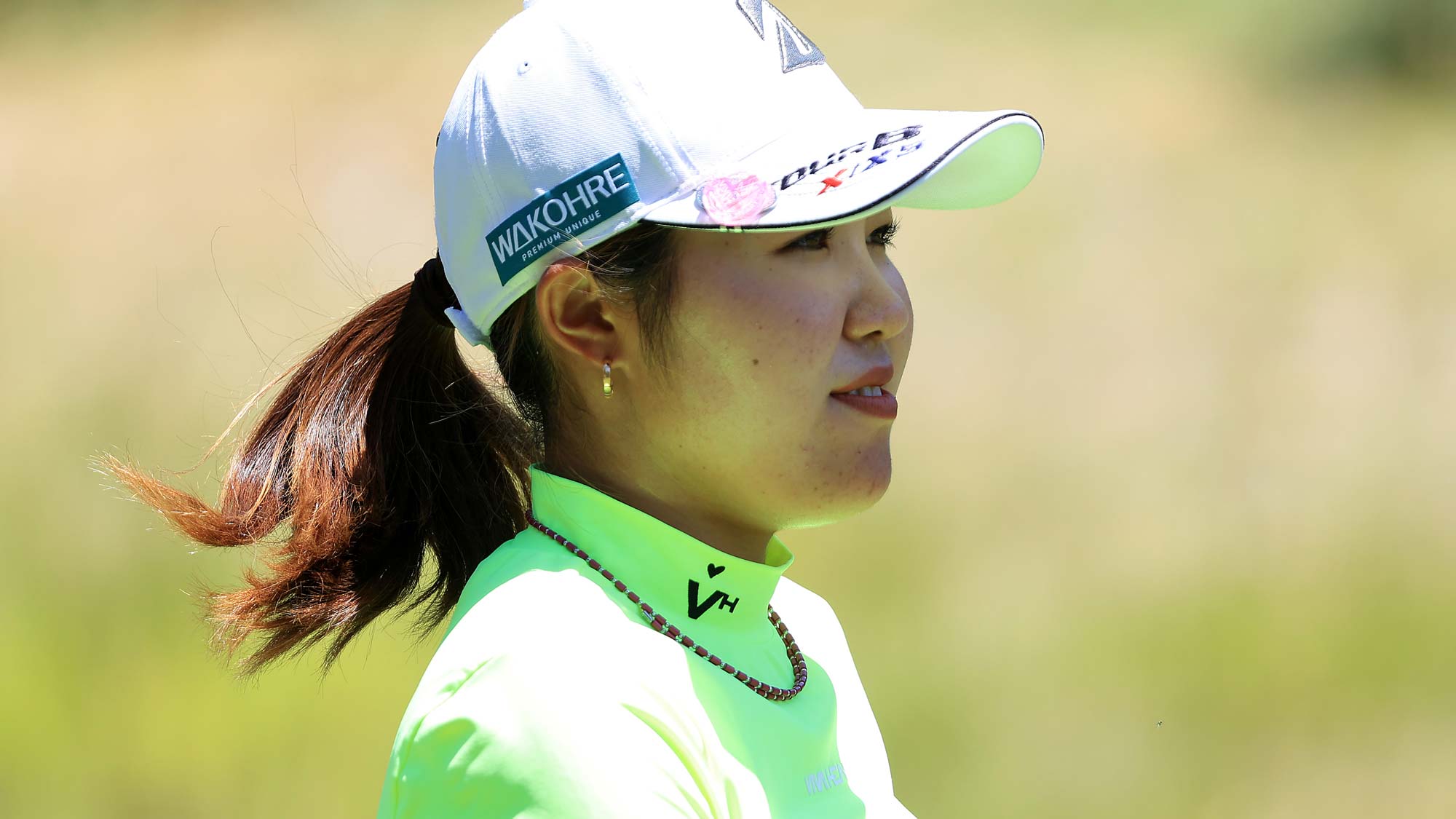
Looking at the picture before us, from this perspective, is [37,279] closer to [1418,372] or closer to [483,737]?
[483,737]

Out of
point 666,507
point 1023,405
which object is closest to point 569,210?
point 666,507

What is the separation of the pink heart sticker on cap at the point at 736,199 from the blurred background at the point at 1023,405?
50.0 inches

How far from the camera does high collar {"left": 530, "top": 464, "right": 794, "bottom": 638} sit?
0.74 metres

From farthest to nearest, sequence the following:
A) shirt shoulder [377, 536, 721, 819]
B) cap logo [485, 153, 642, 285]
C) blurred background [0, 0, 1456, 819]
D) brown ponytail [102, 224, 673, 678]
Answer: blurred background [0, 0, 1456, 819] → brown ponytail [102, 224, 673, 678] → cap logo [485, 153, 642, 285] → shirt shoulder [377, 536, 721, 819]

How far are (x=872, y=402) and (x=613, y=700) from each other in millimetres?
224

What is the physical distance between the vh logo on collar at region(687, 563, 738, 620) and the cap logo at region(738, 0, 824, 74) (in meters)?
0.27

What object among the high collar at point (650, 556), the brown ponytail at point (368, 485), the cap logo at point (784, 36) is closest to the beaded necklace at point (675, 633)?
the high collar at point (650, 556)

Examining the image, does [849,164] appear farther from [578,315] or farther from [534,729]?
[534,729]

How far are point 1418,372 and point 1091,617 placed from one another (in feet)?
2.23

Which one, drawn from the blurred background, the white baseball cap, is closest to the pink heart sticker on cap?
the white baseball cap

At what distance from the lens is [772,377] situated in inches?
28.4

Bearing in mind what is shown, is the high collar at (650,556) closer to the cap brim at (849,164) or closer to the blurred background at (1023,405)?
the cap brim at (849,164)

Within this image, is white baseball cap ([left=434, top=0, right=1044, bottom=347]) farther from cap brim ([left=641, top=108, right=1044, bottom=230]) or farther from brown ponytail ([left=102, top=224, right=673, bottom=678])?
brown ponytail ([left=102, top=224, right=673, bottom=678])

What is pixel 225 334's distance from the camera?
231 cm
